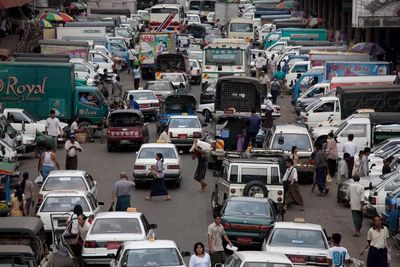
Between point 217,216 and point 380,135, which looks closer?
point 217,216

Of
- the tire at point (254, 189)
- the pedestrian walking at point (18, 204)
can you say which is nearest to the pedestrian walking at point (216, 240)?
the tire at point (254, 189)

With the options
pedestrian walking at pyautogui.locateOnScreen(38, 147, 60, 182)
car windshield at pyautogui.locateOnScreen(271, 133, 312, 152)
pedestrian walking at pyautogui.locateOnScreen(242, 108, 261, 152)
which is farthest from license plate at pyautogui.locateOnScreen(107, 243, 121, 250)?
pedestrian walking at pyautogui.locateOnScreen(242, 108, 261, 152)

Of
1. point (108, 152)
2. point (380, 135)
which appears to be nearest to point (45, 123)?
point (108, 152)

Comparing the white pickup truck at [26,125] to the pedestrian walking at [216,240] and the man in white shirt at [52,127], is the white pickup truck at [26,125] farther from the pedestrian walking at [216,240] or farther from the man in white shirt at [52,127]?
the pedestrian walking at [216,240]

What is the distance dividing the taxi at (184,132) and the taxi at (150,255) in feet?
65.8

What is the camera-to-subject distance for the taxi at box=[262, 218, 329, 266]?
79.7 feet

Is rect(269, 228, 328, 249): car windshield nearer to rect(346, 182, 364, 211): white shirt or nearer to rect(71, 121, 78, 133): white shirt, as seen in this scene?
rect(346, 182, 364, 211): white shirt

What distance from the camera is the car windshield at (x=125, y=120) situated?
43.7 m

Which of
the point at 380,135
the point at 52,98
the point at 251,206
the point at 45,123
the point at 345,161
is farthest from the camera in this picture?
the point at 52,98

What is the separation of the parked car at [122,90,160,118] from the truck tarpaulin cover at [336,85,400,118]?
7.86 m

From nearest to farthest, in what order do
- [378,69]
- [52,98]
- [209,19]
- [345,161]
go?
[345,161], [52,98], [378,69], [209,19]

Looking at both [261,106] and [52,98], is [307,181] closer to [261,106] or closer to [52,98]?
[261,106]

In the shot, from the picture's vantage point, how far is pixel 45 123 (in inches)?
1722

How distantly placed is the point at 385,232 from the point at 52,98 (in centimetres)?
2444
